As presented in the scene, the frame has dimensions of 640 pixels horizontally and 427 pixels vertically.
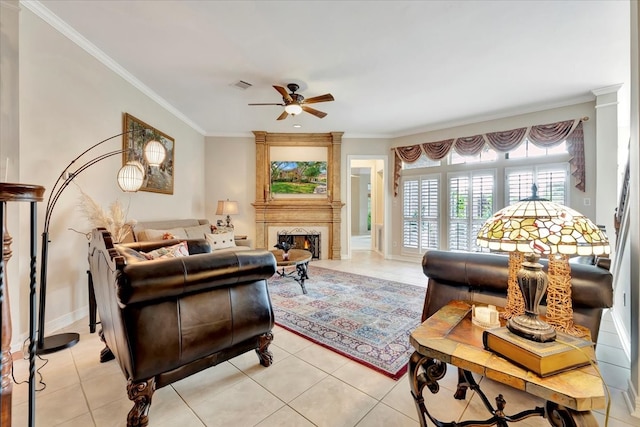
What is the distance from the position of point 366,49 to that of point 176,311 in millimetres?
2990

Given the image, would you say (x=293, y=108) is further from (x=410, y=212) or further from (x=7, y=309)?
(x=410, y=212)

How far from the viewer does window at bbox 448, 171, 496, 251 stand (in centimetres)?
481

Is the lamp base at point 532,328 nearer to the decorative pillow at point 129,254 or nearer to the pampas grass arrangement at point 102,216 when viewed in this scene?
the decorative pillow at point 129,254

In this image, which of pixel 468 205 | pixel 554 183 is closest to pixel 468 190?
pixel 468 205

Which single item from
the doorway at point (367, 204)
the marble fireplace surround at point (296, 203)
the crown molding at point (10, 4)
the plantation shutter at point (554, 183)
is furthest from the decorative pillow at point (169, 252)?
the plantation shutter at point (554, 183)

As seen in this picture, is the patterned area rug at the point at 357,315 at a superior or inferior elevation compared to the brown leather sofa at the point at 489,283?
inferior

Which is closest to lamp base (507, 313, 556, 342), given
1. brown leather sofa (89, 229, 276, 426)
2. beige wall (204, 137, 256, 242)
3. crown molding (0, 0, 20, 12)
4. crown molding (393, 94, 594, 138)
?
brown leather sofa (89, 229, 276, 426)

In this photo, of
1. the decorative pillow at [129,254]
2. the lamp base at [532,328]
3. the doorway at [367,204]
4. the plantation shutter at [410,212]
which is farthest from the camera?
the doorway at [367,204]

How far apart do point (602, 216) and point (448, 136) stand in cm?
260

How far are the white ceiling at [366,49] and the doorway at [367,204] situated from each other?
7.16 feet

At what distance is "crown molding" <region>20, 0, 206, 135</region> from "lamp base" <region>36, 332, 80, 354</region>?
2.76 metres

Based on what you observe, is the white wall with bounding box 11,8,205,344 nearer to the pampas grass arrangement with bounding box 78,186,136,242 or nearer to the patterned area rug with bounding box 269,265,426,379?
the pampas grass arrangement with bounding box 78,186,136,242

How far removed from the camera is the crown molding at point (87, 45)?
2221 mm

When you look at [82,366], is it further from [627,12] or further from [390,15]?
[627,12]
